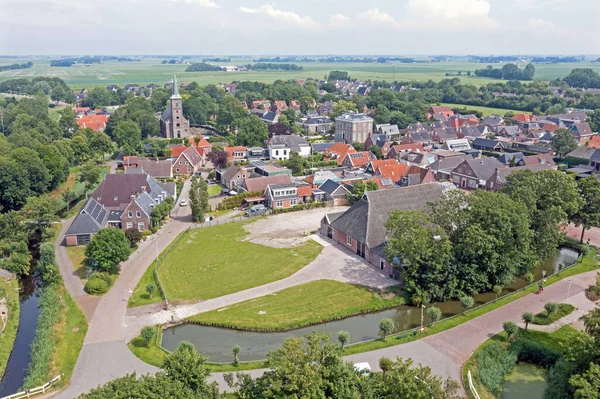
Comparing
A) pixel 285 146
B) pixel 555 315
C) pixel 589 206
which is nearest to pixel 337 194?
pixel 285 146

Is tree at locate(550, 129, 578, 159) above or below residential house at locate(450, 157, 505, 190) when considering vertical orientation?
above

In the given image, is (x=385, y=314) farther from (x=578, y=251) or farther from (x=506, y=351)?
(x=578, y=251)

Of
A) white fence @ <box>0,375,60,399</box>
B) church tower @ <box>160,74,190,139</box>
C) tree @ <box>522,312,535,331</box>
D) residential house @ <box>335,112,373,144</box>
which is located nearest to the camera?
white fence @ <box>0,375,60,399</box>

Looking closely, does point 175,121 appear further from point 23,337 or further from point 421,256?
point 421,256

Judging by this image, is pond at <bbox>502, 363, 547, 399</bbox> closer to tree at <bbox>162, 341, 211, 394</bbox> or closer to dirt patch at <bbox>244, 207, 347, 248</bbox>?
tree at <bbox>162, 341, 211, 394</bbox>

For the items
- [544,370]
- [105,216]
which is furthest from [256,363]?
[105,216]

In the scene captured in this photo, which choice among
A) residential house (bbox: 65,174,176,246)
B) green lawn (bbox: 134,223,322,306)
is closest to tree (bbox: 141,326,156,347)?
green lawn (bbox: 134,223,322,306)

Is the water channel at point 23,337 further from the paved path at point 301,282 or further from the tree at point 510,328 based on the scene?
the tree at point 510,328

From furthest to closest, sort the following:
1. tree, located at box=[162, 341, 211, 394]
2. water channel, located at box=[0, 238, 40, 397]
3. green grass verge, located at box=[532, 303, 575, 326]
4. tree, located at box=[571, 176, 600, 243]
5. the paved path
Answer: tree, located at box=[571, 176, 600, 243] → the paved path → green grass verge, located at box=[532, 303, 575, 326] → water channel, located at box=[0, 238, 40, 397] → tree, located at box=[162, 341, 211, 394]
